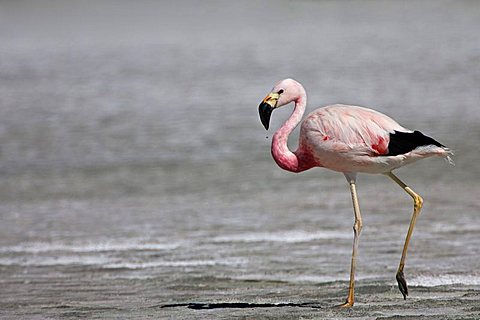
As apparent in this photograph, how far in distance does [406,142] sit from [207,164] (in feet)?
23.2

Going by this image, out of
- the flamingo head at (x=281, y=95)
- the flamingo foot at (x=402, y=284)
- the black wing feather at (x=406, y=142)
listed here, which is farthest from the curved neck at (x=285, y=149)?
the flamingo foot at (x=402, y=284)

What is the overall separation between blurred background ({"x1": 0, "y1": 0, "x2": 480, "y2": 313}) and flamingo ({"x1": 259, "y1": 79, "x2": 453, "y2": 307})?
3.30ft

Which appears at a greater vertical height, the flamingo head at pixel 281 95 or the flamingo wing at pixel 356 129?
the flamingo head at pixel 281 95

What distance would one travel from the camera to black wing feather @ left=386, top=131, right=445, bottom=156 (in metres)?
6.16

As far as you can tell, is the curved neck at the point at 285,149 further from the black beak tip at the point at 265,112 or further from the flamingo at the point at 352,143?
the black beak tip at the point at 265,112

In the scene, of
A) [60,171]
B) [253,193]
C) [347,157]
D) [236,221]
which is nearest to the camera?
[347,157]

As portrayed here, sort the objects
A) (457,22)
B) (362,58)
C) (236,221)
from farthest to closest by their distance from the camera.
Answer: (457,22) < (362,58) < (236,221)

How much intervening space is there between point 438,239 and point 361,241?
2.03 feet

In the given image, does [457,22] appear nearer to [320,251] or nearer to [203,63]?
[203,63]

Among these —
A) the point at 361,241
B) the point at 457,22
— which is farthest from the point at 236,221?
the point at 457,22

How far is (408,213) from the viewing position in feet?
32.3

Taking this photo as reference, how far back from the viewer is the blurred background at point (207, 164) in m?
7.89

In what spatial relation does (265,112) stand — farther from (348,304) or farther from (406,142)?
(348,304)

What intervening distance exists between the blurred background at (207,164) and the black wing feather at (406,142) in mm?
1132
